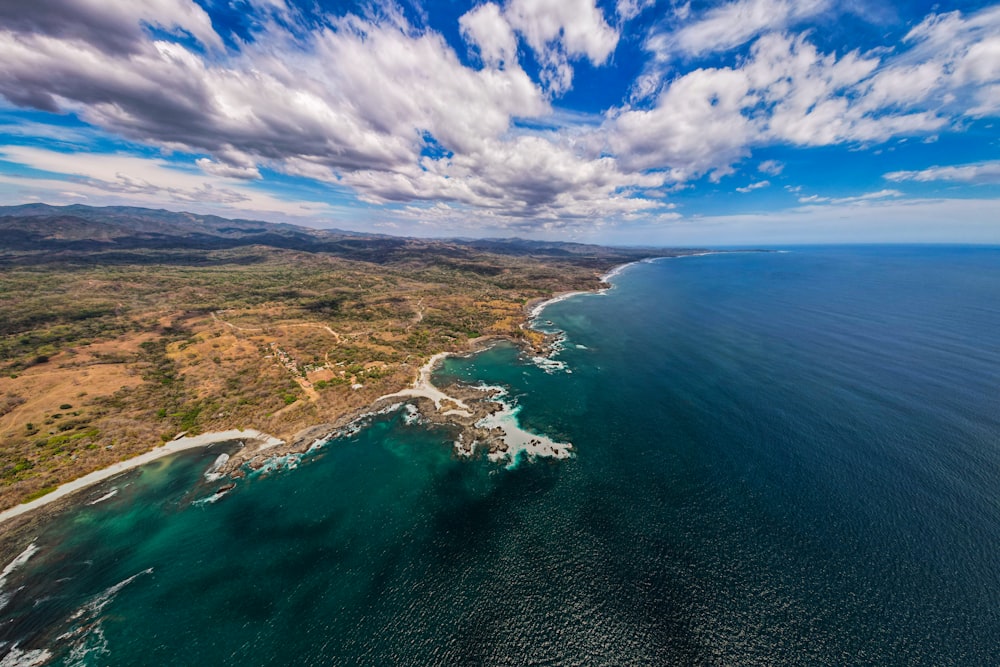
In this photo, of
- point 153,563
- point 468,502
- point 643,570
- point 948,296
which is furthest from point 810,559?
point 948,296

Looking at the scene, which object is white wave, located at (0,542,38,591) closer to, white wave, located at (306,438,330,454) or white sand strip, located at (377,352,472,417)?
white wave, located at (306,438,330,454)

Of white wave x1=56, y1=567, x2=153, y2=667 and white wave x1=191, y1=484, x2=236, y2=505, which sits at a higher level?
white wave x1=56, y1=567, x2=153, y2=667

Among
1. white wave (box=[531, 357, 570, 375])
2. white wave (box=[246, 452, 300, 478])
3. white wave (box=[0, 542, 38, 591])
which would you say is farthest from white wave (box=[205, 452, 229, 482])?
white wave (box=[531, 357, 570, 375])

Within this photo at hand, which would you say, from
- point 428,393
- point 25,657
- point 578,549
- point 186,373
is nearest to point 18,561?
point 25,657

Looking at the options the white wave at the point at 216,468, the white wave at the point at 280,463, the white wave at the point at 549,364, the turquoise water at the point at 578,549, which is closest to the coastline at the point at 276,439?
the white wave at the point at 216,468

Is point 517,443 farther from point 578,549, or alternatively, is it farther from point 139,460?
point 139,460

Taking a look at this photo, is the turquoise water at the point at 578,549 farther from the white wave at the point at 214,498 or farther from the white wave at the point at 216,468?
the white wave at the point at 216,468
